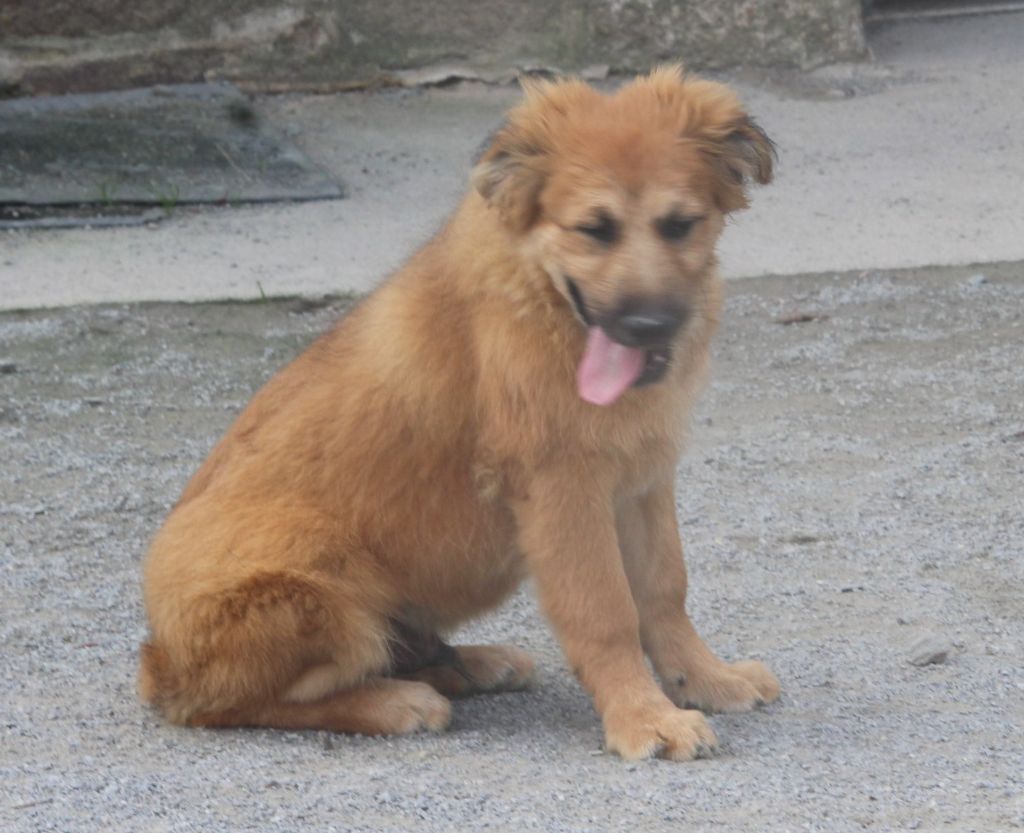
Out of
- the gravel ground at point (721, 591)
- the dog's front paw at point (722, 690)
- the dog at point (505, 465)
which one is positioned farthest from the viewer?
the dog's front paw at point (722, 690)

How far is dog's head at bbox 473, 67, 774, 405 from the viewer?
12.4 feet

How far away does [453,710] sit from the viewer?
4445 millimetres

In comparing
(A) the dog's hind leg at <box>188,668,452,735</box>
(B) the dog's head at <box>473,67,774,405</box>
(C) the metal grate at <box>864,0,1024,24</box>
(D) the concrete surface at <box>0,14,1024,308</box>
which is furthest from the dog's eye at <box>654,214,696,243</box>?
(C) the metal grate at <box>864,0,1024,24</box>

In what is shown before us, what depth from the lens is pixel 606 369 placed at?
390 centimetres

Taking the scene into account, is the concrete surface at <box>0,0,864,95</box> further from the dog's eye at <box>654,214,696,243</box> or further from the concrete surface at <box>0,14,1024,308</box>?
the dog's eye at <box>654,214,696,243</box>

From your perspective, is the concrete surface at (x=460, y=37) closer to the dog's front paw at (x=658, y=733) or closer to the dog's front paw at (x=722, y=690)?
the dog's front paw at (x=722, y=690)

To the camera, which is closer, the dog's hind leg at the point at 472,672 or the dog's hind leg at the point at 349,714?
the dog's hind leg at the point at 349,714

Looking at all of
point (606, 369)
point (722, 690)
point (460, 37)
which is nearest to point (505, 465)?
point (606, 369)

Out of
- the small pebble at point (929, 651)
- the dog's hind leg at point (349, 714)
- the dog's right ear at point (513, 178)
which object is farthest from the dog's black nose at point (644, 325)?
the small pebble at point (929, 651)

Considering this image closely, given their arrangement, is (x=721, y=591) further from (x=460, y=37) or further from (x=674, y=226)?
(x=460, y=37)

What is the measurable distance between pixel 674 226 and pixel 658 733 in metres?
1.15

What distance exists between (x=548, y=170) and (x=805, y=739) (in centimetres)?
145

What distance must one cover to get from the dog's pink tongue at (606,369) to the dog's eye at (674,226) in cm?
26

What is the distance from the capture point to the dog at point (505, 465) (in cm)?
388
